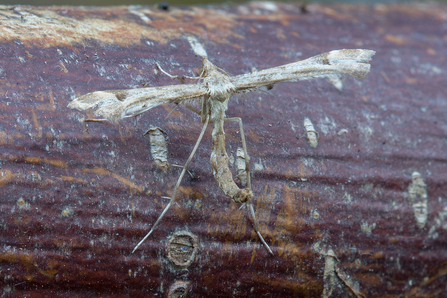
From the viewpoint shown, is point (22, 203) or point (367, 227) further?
point (367, 227)

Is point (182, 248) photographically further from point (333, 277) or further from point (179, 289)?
point (333, 277)


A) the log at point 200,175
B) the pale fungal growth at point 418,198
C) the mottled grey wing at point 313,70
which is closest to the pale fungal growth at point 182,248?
the log at point 200,175

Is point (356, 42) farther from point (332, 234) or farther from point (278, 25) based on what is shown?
point (332, 234)

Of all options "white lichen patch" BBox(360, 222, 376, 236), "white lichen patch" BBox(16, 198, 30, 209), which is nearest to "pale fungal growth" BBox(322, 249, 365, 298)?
"white lichen patch" BBox(360, 222, 376, 236)

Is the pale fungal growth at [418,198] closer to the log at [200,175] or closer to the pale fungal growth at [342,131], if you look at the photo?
the log at [200,175]

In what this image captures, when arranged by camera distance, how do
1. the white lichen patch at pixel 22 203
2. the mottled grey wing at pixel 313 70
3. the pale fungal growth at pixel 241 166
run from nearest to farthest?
1. the white lichen patch at pixel 22 203
2. the pale fungal growth at pixel 241 166
3. the mottled grey wing at pixel 313 70

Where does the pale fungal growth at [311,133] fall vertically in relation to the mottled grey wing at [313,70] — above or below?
below

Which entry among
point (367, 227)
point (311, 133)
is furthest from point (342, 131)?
point (367, 227)
